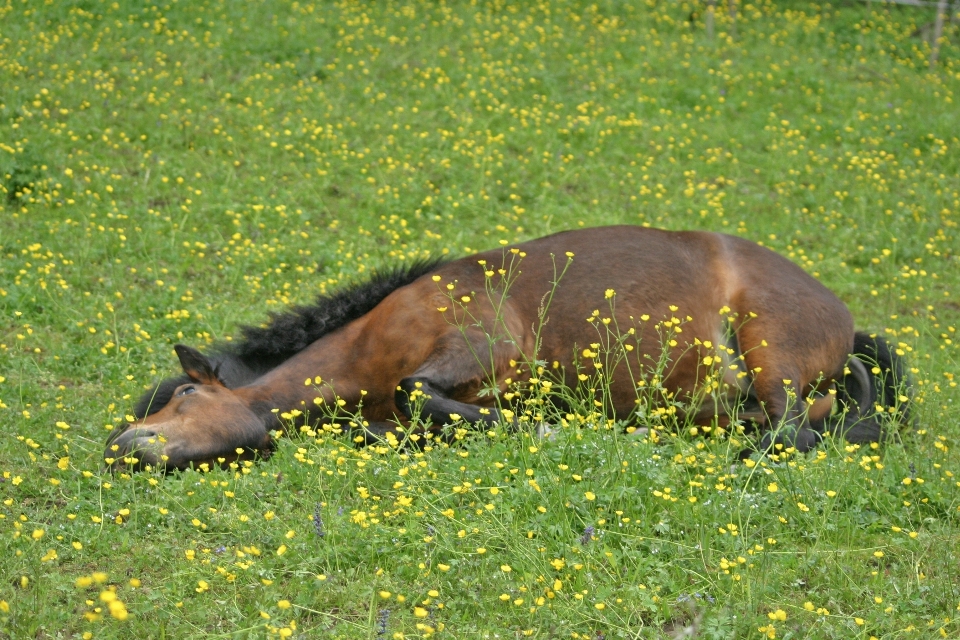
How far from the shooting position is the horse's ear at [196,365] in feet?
19.3

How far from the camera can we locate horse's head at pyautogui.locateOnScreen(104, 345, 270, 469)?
17.3 feet

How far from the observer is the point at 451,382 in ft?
19.9

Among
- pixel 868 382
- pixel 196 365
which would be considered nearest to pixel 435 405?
pixel 196 365

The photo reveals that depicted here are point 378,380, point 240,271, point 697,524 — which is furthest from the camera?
point 240,271

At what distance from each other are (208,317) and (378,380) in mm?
2206

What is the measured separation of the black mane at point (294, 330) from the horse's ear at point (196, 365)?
7 cm

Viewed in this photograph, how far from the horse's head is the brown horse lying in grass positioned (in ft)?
0.07

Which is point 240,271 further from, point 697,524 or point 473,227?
point 697,524

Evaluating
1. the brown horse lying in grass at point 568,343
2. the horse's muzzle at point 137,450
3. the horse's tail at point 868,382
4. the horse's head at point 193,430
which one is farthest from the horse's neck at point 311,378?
the horse's tail at point 868,382

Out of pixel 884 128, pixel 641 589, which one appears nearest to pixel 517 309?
pixel 641 589

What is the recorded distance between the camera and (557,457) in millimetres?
4840

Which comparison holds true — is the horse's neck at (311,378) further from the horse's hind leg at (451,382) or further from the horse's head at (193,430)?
the horse's hind leg at (451,382)

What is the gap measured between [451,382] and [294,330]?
116 centimetres

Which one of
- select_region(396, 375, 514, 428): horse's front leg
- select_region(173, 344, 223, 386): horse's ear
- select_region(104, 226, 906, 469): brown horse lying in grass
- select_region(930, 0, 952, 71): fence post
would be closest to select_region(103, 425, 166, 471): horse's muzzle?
select_region(104, 226, 906, 469): brown horse lying in grass
